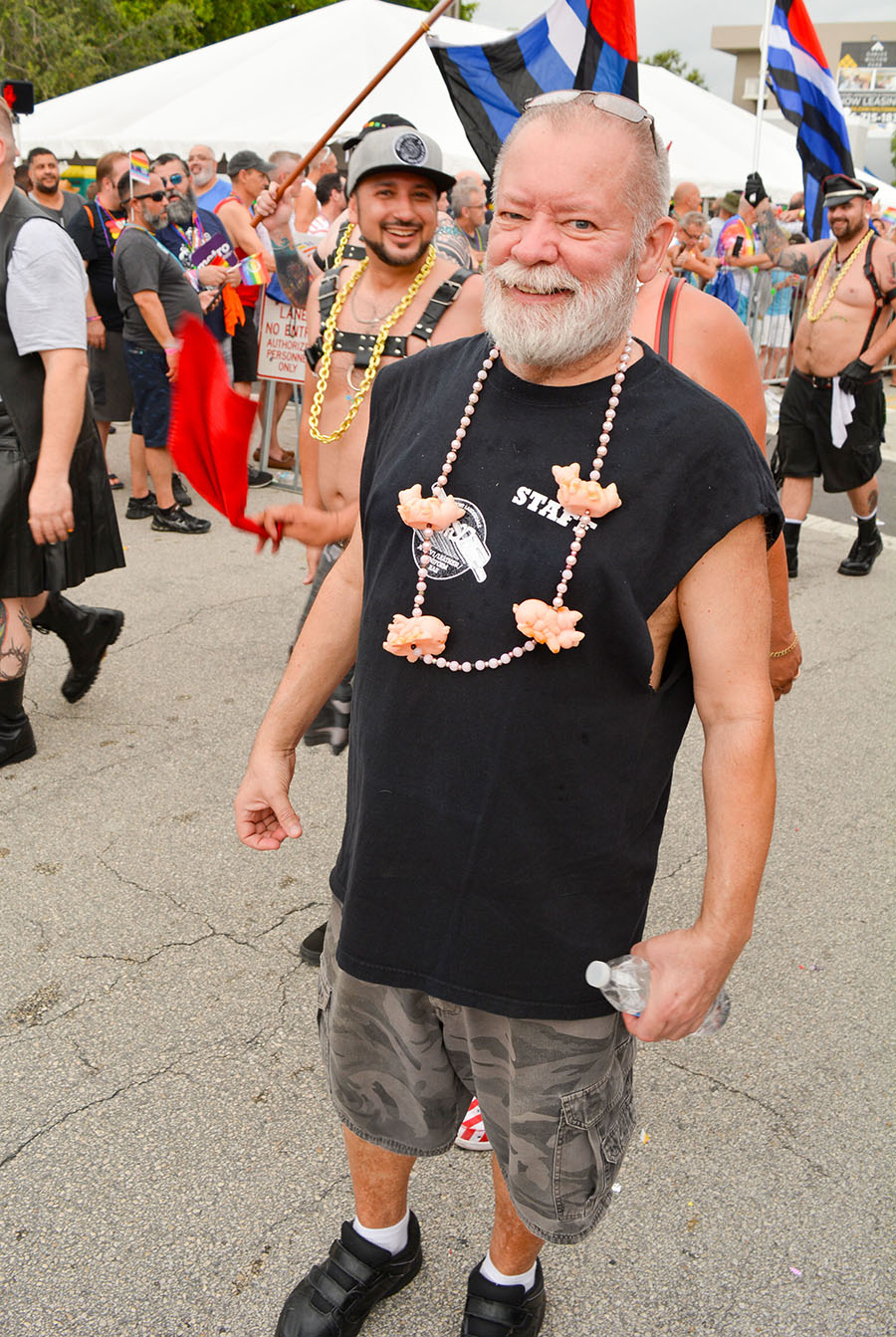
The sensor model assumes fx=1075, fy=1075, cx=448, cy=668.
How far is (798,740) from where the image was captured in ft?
15.0

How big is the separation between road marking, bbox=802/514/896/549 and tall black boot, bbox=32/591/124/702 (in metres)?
5.31

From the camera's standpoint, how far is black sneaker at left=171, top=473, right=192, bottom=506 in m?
7.41

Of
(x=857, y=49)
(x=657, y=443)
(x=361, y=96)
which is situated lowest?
(x=657, y=443)

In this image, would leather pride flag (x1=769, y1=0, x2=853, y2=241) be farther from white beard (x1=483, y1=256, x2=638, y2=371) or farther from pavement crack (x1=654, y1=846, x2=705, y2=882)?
white beard (x1=483, y1=256, x2=638, y2=371)

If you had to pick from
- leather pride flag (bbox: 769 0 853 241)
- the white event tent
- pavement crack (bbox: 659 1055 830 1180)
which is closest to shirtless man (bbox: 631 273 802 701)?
pavement crack (bbox: 659 1055 830 1180)

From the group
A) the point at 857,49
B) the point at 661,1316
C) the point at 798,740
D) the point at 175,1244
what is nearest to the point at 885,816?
the point at 798,740

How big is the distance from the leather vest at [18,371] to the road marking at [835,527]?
18.9 feet

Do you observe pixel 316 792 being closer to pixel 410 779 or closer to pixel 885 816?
pixel 885 816

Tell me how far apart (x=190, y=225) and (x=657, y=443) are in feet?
24.1

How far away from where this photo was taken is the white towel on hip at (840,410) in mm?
6379

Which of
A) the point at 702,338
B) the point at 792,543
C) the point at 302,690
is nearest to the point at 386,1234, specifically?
the point at 302,690

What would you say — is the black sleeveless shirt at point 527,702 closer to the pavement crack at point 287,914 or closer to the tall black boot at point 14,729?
the pavement crack at point 287,914

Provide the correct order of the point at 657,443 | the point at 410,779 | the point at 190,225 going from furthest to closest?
the point at 190,225
the point at 410,779
the point at 657,443

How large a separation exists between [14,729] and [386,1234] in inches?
105
